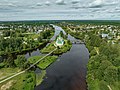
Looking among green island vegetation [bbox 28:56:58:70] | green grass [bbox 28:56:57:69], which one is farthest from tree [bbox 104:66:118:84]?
green grass [bbox 28:56:57:69]

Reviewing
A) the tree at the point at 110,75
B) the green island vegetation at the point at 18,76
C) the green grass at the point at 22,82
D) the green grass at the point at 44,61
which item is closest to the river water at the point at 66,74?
the green grass at the point at 44,61

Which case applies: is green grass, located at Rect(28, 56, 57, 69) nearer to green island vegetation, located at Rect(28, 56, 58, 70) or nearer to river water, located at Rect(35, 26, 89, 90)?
green island vegetation, located at Rect(28, 56, 58, 70)

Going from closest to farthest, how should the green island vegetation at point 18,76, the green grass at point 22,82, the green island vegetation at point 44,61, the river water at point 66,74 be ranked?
1. the green grass at point 22,82
2. the green island vegetation at point 18,76
3. the river water at point 66,74
4. the green island vegetation at point 44,61

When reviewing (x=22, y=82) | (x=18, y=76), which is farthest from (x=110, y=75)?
(x=18, y=76)

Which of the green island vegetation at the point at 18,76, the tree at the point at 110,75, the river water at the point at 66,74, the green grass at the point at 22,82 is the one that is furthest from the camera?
the river water at the point at 66,74

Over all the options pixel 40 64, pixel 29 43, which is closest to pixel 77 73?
pixel 40 64

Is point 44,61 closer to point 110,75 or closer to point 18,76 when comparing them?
point 18,76

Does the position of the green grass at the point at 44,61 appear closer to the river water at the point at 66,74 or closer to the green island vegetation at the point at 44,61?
the green island vegetation at the point at 44,61

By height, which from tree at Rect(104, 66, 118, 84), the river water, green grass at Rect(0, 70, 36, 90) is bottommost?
the river water
